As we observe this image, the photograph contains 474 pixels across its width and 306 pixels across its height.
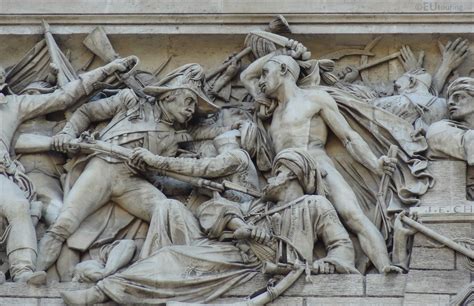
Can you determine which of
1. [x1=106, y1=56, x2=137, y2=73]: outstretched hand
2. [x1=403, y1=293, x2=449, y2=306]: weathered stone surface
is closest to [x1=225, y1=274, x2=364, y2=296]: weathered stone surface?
[x1=403, y1=293, x2=449, y2=306]: weathered stone surface

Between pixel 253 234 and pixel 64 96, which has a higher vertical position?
pixel 64 96

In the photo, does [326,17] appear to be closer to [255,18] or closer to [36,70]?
[255,18]

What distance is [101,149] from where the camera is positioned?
18.5 m

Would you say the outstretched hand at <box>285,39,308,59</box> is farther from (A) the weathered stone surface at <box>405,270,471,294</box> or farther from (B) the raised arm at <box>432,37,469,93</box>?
(A) the weathered stone surface at <box>405,270,471,294</box>

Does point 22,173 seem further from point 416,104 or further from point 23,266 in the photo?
point 416,104

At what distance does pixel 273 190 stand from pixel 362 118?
1107mm

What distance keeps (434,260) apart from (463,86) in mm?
1758

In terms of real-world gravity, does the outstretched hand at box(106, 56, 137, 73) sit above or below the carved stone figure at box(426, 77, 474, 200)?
above

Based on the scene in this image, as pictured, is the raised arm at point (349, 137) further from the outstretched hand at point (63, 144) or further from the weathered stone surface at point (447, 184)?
the outstretched hand at point (63, 144)

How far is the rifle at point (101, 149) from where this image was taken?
18312 millimetres

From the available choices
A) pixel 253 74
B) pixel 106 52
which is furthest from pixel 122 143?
pixel 253 74

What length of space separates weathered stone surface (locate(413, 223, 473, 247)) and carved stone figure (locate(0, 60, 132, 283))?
308 cm

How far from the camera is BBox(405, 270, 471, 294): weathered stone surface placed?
17.5 meters

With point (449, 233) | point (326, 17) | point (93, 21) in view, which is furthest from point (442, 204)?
point (93, 21)
